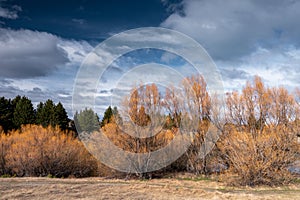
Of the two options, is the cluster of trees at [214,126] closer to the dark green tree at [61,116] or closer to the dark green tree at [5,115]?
the dark green tree at [61,116]

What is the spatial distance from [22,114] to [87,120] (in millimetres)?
23359

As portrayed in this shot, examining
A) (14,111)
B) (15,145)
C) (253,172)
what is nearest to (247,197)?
(253,172)

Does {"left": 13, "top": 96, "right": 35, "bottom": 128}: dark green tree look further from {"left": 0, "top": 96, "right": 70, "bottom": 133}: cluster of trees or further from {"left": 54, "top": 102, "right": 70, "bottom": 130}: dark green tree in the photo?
{"left": 54, "top": 102, "right": 70, "bottom": 130}: dark green tree

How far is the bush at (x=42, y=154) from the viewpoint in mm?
27344

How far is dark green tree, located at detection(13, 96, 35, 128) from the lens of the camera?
4384 centimetres

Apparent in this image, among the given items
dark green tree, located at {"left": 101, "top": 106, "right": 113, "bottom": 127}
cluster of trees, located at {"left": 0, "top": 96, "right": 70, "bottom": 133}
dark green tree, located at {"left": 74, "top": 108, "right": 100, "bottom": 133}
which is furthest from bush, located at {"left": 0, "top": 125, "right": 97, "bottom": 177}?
cluster of trees, located at {"left": 0, "top": 96, "right": 70, "bottom": 133}

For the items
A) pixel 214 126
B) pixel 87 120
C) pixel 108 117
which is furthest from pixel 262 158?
pixel 108 117

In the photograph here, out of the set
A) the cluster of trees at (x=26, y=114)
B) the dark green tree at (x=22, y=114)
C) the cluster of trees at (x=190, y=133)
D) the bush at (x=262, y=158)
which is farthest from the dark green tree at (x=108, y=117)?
the dark green tree at (x=22, y=114)

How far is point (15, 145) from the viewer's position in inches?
1093

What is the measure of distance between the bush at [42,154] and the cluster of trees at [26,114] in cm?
1445

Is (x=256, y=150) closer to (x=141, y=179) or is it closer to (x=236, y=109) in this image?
(x=236, y=109)

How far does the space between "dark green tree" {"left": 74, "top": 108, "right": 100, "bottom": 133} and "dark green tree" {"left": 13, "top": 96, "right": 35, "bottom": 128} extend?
769 inches

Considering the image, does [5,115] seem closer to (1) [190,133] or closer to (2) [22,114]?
(2) [22,114]

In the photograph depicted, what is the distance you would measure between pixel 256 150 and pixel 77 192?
1122 centimetres
